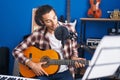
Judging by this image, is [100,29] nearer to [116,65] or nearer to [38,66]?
[38,66]

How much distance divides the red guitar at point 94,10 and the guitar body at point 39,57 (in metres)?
1.40

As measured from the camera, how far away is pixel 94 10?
11.3ft

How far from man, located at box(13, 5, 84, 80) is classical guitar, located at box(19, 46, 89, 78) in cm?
4

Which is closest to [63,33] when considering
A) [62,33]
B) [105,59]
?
[62,33]

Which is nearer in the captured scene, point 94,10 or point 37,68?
point 37,68

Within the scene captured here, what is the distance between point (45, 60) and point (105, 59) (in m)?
0.80

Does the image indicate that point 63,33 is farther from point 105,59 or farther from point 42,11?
point 42,11

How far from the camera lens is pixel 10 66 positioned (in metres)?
3.67

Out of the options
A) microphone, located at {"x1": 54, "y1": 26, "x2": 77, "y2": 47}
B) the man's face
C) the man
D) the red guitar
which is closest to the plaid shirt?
the man

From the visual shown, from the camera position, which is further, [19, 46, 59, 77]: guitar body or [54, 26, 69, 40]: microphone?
[19, 46, 59, 77]: guitar body

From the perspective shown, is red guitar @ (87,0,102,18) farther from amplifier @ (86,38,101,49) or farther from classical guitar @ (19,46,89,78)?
classical guitar @ (19,46,89,78)

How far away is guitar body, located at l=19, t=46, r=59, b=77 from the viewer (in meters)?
2.21

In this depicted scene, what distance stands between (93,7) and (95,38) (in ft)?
1.48

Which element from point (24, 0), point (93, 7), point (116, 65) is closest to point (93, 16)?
point (93, 7)
